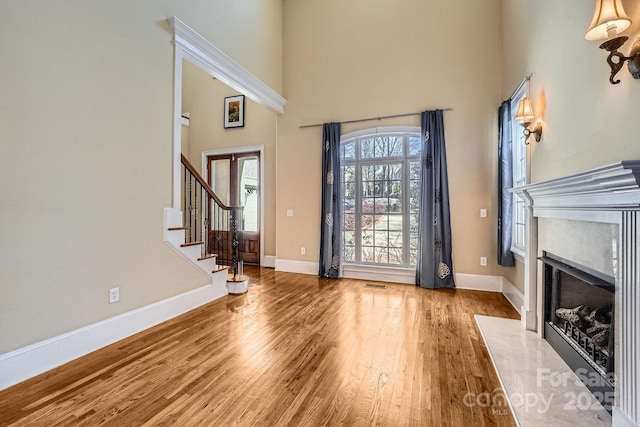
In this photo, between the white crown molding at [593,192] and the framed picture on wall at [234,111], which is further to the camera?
the framed picture on wall at [234,111]

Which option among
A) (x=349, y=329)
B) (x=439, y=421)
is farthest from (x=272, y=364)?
(x=439, y=421)

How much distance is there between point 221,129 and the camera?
6.50 metres

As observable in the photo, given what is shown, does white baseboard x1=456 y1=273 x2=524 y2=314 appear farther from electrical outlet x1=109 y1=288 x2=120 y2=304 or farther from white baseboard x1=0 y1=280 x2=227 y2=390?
electrical outlet x1=109 y1=288 x2=120 y2=304

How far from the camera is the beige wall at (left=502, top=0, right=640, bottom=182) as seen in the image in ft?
5.24

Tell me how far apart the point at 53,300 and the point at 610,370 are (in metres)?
3.84

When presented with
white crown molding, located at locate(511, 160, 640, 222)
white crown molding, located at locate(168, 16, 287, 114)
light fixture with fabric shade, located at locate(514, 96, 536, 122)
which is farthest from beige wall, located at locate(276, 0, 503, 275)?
white crown molding, located at locate(511, 160, 640, 222)

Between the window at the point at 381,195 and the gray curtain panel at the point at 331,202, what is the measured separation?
189 millimetres

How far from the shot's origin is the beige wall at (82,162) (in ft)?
6.77

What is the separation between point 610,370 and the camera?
1.69m

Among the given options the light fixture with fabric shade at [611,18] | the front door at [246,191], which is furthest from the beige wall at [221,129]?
the light fixture with fabric shade at [611,18]

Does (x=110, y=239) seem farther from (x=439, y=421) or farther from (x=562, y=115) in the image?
(x=562, y=115)

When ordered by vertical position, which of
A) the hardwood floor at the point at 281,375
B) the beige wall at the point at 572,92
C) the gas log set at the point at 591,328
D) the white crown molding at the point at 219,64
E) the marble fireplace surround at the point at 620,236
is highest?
the white crown molding at the point at 219,64

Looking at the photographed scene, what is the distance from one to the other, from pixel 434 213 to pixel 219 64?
3732mm

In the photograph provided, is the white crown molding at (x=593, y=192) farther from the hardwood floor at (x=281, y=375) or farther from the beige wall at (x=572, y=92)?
the hardwood floor at (x=281, y=375)
